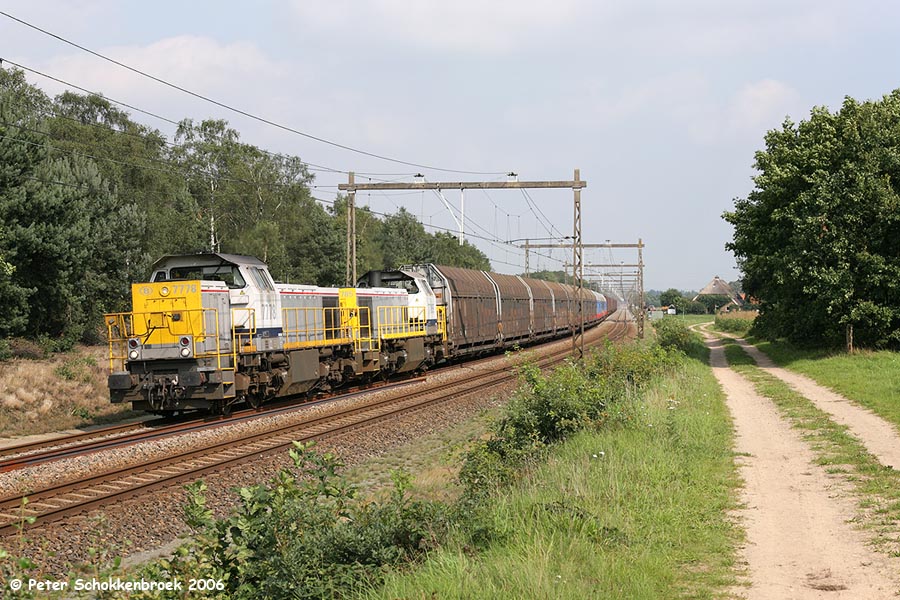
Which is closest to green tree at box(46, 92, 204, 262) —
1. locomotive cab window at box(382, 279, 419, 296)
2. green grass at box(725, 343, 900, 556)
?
locomotive cab window at box(382, 279, 419, 296)

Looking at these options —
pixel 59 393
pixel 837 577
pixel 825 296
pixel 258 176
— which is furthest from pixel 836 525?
pixel 258 176

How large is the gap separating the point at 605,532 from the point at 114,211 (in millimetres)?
39360

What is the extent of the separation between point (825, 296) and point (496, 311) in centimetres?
1412

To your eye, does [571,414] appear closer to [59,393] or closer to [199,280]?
[199,280]

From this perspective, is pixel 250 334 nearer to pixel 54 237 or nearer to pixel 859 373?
pixel 54 237

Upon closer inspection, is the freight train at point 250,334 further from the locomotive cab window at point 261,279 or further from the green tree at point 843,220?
Answer: the green tree at point 843,220

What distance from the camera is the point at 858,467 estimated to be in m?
10.8

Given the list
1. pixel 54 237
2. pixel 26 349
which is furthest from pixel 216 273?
pixel 26 349

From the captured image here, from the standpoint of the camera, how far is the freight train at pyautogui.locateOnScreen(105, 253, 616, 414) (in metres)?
17.0

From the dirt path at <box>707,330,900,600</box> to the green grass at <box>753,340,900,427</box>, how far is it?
15.5ft

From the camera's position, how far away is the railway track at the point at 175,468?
396 inches

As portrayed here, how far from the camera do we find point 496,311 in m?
36.5

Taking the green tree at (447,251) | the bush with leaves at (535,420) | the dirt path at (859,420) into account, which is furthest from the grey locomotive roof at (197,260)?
the green tree at (447,251)

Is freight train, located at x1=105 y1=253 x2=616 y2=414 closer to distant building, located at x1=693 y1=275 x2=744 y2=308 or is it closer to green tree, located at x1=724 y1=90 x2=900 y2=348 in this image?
green tree, located at x1=724 y1=90 x2=900 y2=348
